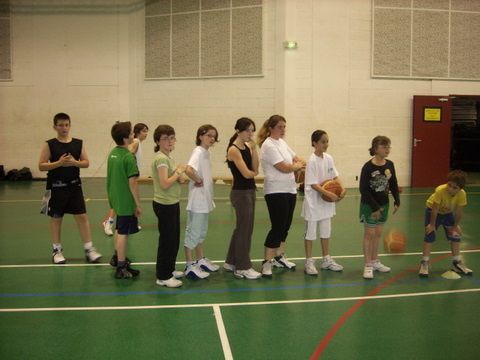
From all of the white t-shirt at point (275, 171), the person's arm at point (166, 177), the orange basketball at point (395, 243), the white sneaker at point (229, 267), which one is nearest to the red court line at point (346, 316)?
the orange basketball at point (395, 243)

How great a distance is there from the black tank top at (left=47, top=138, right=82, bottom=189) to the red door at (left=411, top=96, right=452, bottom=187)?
36.2ft

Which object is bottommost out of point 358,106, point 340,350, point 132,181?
point 340,350

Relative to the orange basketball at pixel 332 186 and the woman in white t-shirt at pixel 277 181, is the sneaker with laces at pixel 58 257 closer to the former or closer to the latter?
the woman in white t-shirt at pixel 277 181

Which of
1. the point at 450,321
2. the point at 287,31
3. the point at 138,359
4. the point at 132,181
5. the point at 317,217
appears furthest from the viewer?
the point at 287,31

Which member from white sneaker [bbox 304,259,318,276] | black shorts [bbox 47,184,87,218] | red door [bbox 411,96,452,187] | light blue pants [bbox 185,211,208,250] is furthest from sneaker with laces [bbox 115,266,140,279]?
red door [bbox 411,96,452,187]

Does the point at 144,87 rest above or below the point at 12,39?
below

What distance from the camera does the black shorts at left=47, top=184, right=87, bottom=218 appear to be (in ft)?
21.2

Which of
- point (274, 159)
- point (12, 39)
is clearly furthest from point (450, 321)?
point (12, 39)

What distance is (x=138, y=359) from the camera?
152 inches

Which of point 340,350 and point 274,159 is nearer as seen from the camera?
point 340,350

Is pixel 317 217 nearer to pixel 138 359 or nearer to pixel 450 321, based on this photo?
pixel 450 321

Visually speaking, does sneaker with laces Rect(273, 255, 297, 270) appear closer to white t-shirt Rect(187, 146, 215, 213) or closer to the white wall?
white t-shirt Rect(187, 146, 215, 213)

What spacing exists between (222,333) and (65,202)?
3.07m

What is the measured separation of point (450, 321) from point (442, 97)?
1164 cm
